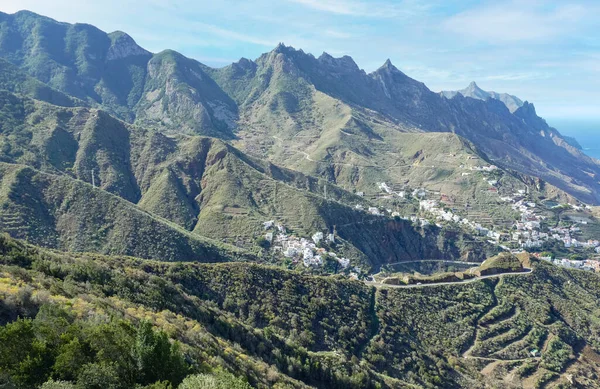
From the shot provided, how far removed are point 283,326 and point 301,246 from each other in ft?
160

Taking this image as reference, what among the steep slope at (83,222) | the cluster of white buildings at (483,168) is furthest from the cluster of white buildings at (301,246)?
the cluster of white buildings at (483,168)

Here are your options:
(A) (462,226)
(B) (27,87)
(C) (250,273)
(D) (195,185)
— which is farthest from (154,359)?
(B) (27,87)

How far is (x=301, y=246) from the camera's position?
94375 millimetres

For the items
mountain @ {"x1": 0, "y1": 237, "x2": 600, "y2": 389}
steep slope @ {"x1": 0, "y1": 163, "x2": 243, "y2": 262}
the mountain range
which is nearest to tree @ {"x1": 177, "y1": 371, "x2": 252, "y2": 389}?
the mountain range

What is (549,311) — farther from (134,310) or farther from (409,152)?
(409,152)

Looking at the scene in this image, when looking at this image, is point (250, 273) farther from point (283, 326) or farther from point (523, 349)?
point (523, 349)

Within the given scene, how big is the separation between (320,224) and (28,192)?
63802 millimetres

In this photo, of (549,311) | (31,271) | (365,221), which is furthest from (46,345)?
(365,221)

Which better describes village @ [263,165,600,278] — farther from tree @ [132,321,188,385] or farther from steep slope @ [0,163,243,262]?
tree @ [132,321,188,385]

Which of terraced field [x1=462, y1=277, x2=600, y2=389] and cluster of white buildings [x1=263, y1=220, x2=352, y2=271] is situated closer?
terraced field [x1=462, y1=277, x2=600, y2=389]

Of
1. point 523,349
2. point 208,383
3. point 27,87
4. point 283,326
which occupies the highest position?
point 27,87

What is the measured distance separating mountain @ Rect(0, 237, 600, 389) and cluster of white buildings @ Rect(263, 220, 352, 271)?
30.7 meters

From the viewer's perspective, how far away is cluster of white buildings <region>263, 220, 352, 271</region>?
90494 millimetres

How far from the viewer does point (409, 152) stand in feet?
597
